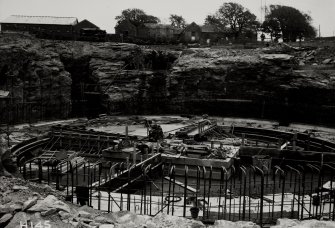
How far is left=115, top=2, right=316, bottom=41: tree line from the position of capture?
53.5m

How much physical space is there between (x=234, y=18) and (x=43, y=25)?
34.9 metres

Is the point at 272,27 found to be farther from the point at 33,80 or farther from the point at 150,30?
the point at 33,80

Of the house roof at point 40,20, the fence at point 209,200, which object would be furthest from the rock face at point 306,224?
→ the house roof at point 40,20

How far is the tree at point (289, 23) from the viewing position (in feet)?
175

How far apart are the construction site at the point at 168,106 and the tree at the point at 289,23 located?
1164 cm

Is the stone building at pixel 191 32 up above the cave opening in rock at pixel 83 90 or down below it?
above

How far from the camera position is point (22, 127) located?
92.4 feet

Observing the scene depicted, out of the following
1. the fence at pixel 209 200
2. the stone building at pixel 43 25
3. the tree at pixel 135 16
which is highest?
the tree at pixel 135 16

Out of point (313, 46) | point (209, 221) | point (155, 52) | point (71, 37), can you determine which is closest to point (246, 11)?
point (313, 46)

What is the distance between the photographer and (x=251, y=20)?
208 feet

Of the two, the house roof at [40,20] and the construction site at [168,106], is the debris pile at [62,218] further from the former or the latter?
the house roof at [40,20]

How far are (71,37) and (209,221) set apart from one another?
36.2m

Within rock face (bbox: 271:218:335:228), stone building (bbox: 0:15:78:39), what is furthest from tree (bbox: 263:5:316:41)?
rock face (bbox: 271:218:335:228)

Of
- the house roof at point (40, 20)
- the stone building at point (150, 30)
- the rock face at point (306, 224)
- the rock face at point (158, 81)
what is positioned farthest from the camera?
the stone building at point (150, 30)
